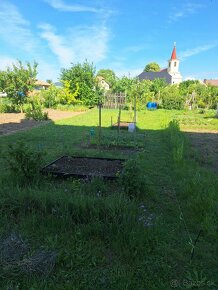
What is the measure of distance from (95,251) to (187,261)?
2.80ft

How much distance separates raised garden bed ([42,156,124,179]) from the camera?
410cm

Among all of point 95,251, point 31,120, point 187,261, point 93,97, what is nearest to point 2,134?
point 31,120

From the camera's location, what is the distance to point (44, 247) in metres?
2.29

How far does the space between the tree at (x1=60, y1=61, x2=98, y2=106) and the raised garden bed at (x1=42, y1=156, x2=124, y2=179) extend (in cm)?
1726

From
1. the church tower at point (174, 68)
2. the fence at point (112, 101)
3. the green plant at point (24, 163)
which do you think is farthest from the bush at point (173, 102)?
the church tower at point (174, 68)

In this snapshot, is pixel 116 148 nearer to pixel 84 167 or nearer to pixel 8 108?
pixel 84 167

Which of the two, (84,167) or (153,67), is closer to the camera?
(84,167)

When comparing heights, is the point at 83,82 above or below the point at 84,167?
above

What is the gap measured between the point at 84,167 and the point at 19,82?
12080 mm

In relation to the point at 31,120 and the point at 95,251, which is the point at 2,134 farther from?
the point at 95,251

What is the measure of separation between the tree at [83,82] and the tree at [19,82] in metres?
6.76

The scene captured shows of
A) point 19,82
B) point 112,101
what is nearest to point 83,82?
point 112,101

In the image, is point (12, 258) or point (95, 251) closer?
point (12, 258)

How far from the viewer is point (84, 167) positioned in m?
4.59
